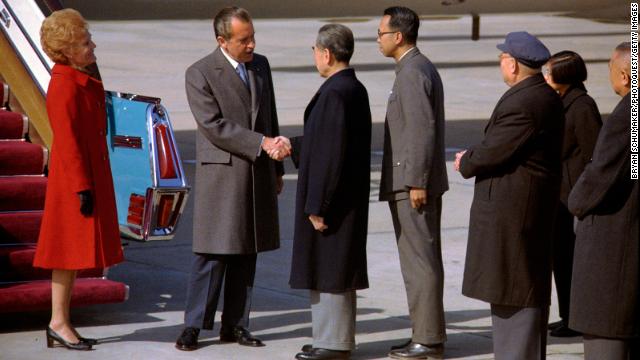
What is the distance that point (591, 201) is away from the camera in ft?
17.3

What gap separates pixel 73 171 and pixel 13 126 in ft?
6.17

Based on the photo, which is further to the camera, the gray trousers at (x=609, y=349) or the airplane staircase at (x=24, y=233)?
the airplane staircase at (x=24, y=233)

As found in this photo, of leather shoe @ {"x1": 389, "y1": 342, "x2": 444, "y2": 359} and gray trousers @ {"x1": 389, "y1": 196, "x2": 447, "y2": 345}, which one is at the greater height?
gray trousers @ {"x1": 389, "y1": 196, "x2": 447, "y2": 345}

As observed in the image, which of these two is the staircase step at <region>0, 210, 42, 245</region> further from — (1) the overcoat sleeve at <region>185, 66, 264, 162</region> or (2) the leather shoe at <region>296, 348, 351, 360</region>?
(2) the leather shoe at <region>296, 348, 351, 360</region>

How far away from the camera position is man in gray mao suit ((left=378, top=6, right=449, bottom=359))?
6.88 m

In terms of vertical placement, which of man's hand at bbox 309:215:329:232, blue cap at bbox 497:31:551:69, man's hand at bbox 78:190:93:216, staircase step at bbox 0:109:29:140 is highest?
blue cap at bbox 497:31:551:69

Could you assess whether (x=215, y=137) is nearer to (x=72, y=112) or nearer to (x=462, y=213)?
(x=72, y=112)

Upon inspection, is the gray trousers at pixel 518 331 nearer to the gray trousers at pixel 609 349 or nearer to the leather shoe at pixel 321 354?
the gray trousers at pixel 609 349

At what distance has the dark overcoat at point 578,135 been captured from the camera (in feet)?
24.7

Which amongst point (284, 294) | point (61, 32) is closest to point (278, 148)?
point (61, 32)

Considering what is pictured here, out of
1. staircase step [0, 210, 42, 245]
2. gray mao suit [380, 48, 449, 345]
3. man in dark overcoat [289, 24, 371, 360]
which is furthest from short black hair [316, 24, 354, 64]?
staircase step [0, 210, 42, 245]

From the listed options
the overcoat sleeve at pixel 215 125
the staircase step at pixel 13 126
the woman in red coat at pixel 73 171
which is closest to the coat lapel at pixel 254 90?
the overcoat sleeve at pixel 215 125

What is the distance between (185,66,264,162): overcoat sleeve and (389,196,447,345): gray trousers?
0.86m

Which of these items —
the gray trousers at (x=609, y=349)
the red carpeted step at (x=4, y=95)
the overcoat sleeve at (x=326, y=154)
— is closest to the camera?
the gray trousers at (x=609, y=349)
